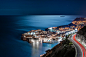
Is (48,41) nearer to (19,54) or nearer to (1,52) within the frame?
(19,54)

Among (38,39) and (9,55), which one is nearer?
(9,55)

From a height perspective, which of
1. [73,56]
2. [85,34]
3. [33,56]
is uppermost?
[85,34]

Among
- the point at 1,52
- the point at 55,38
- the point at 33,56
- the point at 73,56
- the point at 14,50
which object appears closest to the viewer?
the point at 73,56

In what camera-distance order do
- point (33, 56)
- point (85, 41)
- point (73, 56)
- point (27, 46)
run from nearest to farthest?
point (73, 56) → point (85, 41) → point (33, 56) → point (27, 46)

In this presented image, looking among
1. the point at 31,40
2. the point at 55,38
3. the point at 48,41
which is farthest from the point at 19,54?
the point at 55,38

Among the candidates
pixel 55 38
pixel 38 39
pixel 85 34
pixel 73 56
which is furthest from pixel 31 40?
pixel 73 56

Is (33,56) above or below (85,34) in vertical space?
below

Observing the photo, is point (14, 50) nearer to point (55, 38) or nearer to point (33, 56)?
point (33, 56)

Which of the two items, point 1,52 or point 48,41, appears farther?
Result: point 48,41

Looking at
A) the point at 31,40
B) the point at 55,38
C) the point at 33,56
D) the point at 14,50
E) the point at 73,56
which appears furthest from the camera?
the point at 55,38
